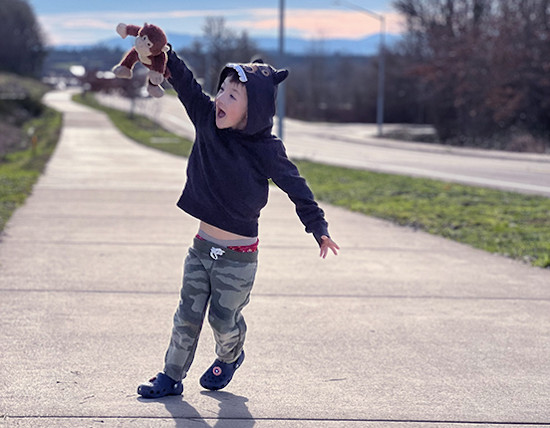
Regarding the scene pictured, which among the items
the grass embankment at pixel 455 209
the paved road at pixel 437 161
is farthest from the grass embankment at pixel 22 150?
the paved road at pixel 437 161

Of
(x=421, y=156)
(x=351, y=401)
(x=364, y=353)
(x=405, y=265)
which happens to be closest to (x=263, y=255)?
(x=405, y=265)

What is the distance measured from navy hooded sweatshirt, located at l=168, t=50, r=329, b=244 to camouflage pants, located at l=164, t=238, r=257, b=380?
142 millimetres

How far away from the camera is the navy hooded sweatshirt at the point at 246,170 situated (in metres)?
3.71

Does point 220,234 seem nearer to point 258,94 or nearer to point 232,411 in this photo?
point 258,94

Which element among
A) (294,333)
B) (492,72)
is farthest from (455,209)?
(492,72)

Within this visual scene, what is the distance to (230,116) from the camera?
3.67 metres

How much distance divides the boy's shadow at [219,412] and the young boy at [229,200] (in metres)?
Answer: 0.10

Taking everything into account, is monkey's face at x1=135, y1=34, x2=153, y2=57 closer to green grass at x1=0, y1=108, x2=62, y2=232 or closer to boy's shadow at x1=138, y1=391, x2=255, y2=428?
boy's shadow at x1=138, y1=391, x2=255, y2=428

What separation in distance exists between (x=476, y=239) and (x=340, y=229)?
63.2 inches

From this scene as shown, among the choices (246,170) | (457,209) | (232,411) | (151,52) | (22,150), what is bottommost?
(22,150)

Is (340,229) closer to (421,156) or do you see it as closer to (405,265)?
(405,265)

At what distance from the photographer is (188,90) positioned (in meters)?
3.93

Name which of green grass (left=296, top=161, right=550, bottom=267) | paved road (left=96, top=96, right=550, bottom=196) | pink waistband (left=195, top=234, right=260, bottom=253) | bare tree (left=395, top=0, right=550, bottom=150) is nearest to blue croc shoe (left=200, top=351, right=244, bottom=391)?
pink waistband (left=195, top=234, right=260, bottom=253)

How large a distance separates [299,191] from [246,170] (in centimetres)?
26
